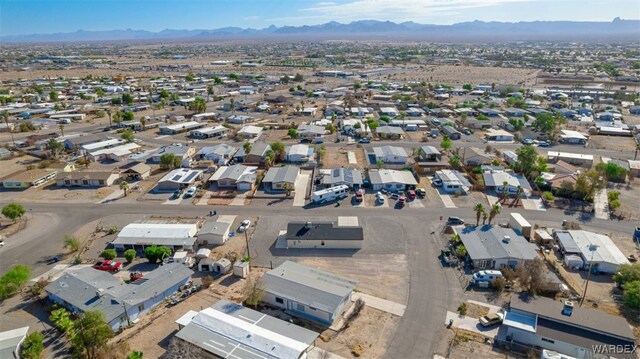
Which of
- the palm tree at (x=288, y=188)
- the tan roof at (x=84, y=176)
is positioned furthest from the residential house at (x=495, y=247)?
the tan roof at (x=84, y=176)

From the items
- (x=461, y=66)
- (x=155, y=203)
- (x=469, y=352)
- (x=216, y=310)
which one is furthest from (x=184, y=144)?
(x=461, y=66)

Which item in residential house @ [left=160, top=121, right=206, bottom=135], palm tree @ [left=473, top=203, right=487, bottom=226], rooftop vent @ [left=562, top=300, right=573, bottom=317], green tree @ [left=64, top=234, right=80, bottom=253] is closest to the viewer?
rooftop vent @ [left=562, top=300, right=573, bottom=317]

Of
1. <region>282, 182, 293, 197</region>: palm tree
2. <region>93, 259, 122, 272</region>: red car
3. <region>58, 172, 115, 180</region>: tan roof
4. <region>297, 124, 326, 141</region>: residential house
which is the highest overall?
<region>297, 124, 326, 141</region>: residential house

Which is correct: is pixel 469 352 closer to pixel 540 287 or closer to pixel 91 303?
pixel 540 287

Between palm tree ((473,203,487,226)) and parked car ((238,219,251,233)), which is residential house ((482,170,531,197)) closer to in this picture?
palm tree ((473,203,487,226))

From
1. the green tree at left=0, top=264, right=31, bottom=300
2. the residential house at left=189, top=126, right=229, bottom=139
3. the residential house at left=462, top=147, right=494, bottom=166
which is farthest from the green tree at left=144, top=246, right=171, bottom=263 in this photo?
the residential house at left=189, top=126, right=229, bottom=139

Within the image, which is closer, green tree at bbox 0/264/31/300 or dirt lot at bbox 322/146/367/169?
green tree at bbox 0/264/31/300
